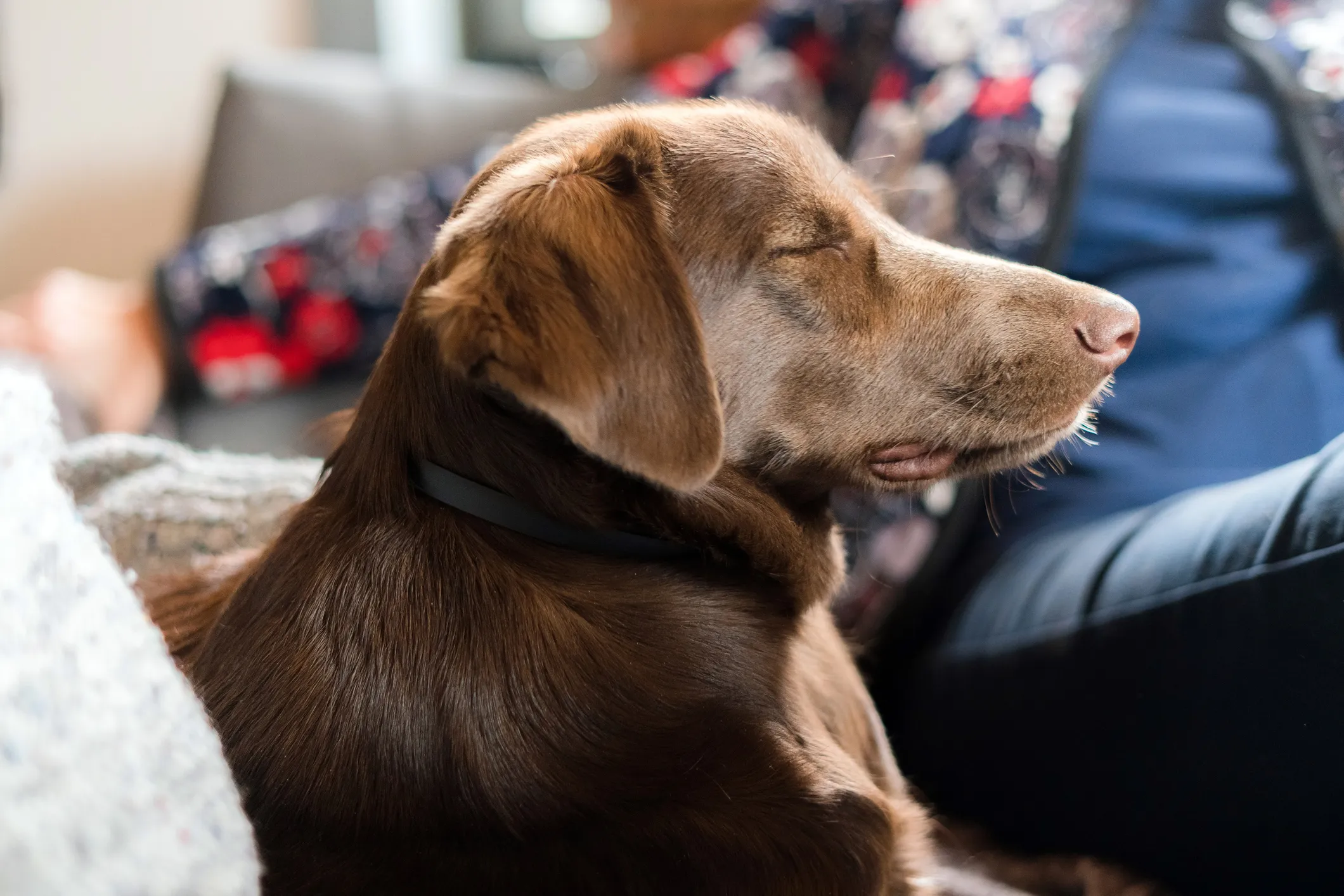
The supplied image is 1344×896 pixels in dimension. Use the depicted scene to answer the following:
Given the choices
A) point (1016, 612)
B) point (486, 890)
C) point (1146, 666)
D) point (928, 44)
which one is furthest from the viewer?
point (928, 44)

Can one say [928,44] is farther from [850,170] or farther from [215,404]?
[215,404]

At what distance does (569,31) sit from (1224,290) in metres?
2.89

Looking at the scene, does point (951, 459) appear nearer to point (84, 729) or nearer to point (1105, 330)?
point (1105, 330)

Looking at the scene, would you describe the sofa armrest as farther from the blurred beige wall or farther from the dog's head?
the dog's head

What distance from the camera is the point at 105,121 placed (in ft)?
10.8

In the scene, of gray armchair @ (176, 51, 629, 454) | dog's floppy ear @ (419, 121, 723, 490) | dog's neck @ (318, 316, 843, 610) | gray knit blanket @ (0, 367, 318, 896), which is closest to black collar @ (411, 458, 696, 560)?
dog's neck @ (318, 316, 843, 610)

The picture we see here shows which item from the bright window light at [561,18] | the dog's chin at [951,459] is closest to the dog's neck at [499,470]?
the dog's chin at [951,459]

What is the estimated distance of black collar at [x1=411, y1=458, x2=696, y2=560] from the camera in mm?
870

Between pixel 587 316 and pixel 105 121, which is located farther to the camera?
pixel 105 121

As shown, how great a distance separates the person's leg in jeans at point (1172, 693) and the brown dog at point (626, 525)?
0.71ft

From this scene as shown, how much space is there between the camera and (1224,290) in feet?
4.48

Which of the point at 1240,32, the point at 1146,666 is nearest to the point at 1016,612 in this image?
the point at 1146,666

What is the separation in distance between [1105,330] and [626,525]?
1.53ft

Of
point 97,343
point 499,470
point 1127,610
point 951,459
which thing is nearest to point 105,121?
point 97,343
